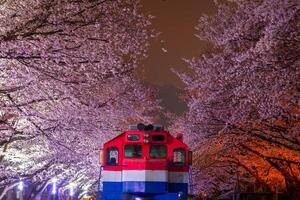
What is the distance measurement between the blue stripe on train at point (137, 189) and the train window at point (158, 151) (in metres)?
0.73

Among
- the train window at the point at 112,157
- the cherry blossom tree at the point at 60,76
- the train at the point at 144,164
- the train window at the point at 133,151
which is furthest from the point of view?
the train window at the point at 112,157

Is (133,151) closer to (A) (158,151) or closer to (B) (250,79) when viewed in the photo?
(A) (158,151)

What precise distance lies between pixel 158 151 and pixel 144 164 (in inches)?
21.1

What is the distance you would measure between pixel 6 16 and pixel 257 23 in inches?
262

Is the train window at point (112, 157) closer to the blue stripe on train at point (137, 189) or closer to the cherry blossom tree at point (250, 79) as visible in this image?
the blue stripe on train at point (137, 189)

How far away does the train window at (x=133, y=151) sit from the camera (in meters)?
14.5

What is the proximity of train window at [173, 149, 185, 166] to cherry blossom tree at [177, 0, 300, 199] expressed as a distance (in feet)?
7.67

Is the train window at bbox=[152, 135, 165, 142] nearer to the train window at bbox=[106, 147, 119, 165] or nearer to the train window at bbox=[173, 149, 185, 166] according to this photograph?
the train window at bbox=[173, 149, 185, 166]

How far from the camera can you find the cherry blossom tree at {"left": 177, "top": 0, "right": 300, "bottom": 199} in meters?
12.6

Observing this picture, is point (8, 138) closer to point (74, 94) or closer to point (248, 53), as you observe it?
point (74, 94)

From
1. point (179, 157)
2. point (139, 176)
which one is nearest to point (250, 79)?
point (179, 157)

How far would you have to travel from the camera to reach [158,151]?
48.0 ft

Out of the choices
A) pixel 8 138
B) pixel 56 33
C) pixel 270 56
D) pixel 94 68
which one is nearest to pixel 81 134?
pixel 8 138

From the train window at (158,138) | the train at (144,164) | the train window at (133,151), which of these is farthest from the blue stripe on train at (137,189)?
the train window at (158,138)
